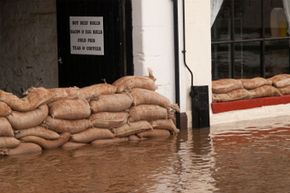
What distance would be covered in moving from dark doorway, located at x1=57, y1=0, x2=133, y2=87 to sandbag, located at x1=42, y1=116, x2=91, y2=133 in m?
1.66

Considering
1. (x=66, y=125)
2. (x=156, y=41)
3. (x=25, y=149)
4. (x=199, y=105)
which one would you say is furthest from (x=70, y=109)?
(x=199, y=105)

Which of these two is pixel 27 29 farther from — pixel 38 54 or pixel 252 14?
pixel 252 14

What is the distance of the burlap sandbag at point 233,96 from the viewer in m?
13.3

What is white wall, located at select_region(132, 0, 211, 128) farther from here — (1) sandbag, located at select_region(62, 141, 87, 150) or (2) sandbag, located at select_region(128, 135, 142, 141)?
(1) sandbag, located at select_region(62, 141, 87, 150)

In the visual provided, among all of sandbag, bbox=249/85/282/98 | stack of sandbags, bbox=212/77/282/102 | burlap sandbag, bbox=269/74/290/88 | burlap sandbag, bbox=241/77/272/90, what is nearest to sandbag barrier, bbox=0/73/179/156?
stack of sandbags, bbox=212/77/282/102

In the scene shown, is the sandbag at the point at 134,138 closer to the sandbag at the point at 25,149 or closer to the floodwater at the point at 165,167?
the floodwater at the point at 165,167

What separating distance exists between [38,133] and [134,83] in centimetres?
172

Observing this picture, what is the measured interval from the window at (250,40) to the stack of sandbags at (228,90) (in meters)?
0.27

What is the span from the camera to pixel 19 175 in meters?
9.39

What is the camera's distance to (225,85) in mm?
13398

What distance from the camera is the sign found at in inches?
505

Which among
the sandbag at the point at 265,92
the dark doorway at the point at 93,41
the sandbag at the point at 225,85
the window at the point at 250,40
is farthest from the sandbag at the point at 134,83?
the sandbag at the point at 265,92

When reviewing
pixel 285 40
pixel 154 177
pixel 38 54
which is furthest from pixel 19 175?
pixel 285 40

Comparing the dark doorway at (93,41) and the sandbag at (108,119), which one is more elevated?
the dark doorway at (93,41)
